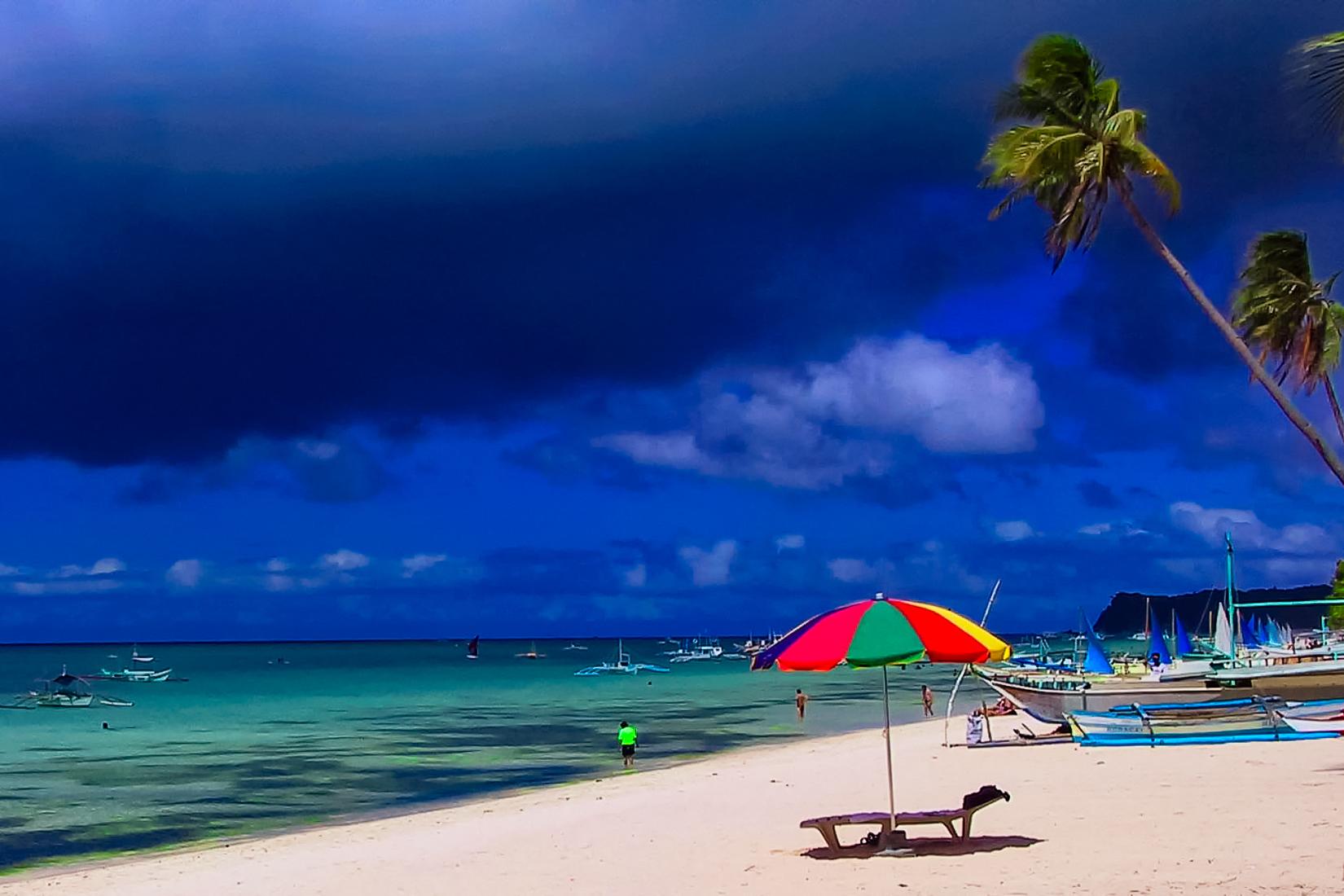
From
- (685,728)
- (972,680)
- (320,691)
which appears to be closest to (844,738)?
(685,728)

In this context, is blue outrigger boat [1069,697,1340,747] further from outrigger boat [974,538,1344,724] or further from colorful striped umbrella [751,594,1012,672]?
colorful striped umbrella [751,594,1012,672]

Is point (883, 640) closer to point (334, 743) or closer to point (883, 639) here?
point (883, 639)

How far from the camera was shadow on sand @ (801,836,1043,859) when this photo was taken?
12281 mm

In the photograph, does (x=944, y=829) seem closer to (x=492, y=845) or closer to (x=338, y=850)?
(x=492, y=845)

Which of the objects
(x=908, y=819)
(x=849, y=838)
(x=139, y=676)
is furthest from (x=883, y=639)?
(x=139, y=676)

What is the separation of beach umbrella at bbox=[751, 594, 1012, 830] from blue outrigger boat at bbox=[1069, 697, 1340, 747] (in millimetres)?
14729

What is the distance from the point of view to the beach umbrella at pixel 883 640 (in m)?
10.9

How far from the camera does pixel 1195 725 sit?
80.7 ft

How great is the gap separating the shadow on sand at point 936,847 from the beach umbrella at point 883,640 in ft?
5.33

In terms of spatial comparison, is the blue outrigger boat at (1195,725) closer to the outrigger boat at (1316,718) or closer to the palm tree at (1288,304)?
the outrigger boat at (1316,718)

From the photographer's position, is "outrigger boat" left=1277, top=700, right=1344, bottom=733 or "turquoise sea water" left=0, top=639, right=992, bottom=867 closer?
"outrigger boat" left=1277, top=700, right=1344, bottom=733

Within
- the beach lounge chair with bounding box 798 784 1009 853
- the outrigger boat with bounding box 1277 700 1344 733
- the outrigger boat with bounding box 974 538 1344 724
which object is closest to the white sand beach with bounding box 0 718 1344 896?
the beach lounge chair with bounding box 798 784 1009 853

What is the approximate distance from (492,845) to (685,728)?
31783 mm

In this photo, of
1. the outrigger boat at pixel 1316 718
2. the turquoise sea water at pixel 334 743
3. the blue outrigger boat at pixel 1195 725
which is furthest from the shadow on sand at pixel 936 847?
the turquoise sea water at pixel 334 743
